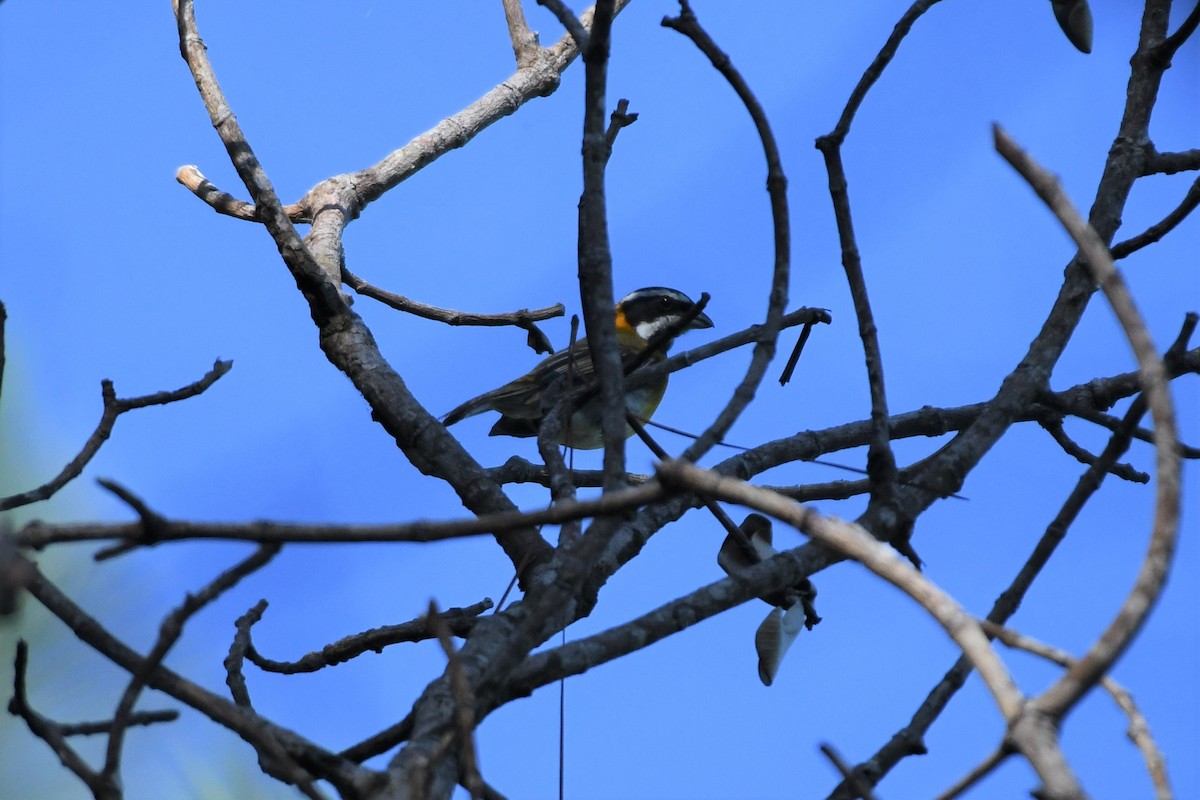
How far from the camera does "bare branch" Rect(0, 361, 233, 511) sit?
72.4 inches

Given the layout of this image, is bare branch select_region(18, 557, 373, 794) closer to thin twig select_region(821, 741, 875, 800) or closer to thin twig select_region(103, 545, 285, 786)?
thin twig select_region(103, 545, 285, 786)

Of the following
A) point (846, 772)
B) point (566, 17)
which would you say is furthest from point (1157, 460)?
point (566, 17)

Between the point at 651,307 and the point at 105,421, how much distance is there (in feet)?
15.4

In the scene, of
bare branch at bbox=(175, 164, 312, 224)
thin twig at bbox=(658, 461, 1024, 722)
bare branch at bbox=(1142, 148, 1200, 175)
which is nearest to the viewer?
thin twig at bbox=(658, 461, 1024, 722)

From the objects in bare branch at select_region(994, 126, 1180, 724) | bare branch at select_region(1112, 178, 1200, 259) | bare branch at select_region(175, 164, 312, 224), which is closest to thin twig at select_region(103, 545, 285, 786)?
bare branch at select_region(994, 126, 1180, 724)

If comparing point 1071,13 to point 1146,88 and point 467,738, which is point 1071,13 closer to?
point 1146,88

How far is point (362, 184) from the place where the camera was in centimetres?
344

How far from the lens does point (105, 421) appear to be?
80.0 inches

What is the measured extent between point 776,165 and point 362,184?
6.82ft

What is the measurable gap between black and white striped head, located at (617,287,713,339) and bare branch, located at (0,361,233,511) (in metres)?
4.29

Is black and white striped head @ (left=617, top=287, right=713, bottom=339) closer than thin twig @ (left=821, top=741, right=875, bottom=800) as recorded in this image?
No

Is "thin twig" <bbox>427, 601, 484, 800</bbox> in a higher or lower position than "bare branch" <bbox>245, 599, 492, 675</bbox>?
lower

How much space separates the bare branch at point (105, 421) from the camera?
1.84 meters

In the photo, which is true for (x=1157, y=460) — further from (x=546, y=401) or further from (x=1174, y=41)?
(x=546, y=401)
